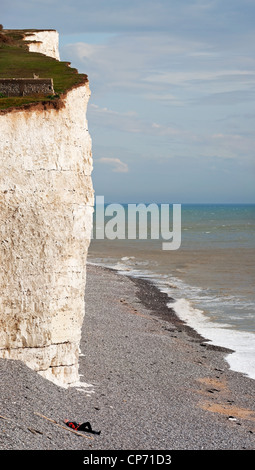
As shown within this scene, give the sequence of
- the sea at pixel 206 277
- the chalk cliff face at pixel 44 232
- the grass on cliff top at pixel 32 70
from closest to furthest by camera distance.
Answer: the chalk cliff face at pixel 44 232, the grass on cliff top at pixel 32 70, the sea at pixel 206 277

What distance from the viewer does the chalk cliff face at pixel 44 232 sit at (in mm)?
17547

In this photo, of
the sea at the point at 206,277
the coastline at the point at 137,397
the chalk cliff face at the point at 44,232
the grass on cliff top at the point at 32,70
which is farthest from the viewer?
the sea at the point at 206,277

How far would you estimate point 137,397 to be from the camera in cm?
1986

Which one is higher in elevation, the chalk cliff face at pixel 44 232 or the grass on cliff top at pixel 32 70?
the grass on cliff top at pixel 32 70

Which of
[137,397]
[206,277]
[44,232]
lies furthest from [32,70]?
[206,277]

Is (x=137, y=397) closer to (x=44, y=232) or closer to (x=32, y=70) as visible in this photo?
(x=44, y=232)

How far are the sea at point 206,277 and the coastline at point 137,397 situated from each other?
152 cm

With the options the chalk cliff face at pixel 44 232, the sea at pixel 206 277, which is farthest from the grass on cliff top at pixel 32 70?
the sea at pixel 206 277

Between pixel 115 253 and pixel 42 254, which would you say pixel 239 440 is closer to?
pixel 42 254

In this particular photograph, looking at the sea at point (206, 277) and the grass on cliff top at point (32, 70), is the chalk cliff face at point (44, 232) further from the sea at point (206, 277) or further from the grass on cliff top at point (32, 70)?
the sea at point (206, 277)

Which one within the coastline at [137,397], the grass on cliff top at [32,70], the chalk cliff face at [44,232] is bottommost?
the coastline at [137,397]

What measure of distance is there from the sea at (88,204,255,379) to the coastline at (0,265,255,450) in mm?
1520

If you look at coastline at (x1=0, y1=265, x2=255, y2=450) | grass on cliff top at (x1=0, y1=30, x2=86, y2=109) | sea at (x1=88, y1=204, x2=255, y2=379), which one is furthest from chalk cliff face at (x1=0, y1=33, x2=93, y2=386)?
sea at (x1=88, y1=204, x2=255, y2=379)

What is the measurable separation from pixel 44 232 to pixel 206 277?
3590 centimetres
